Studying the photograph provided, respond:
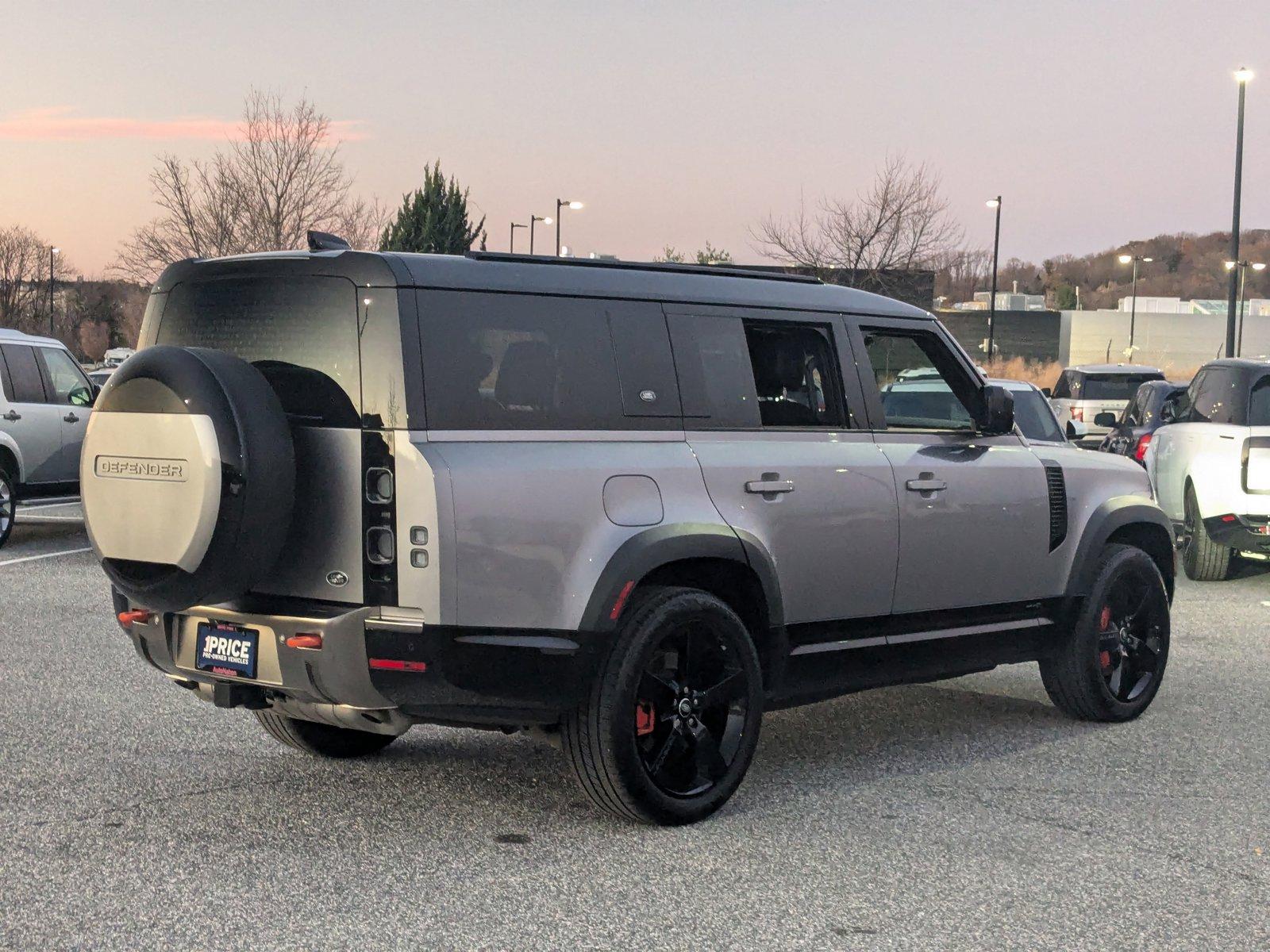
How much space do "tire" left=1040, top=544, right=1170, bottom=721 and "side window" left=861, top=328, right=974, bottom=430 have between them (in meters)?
1.23

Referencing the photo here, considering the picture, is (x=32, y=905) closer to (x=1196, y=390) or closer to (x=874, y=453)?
(x=874, y=453)

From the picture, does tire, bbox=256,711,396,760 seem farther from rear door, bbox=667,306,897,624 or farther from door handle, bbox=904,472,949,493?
door handle, bbox=904,472,949,493

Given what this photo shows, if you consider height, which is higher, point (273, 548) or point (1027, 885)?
point (273, 548)

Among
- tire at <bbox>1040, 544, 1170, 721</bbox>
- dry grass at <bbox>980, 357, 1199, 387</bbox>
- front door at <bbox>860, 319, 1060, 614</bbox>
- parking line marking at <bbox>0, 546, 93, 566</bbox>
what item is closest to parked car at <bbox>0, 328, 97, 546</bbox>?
parking line marking at <bbox>0, 546, 93, 566</bbox>

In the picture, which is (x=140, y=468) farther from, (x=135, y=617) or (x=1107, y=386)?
(x=1107, y=386)

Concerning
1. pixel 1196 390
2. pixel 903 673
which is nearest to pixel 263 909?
pixel 903 673

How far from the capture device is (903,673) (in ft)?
22.8

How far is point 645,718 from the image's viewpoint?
19.3ft

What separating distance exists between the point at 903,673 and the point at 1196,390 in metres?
8.44

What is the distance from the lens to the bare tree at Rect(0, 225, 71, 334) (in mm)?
108438

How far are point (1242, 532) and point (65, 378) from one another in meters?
11.8

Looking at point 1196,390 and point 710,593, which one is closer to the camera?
point 710,593

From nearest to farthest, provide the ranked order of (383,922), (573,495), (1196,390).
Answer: (383,922), (573,495), (1196,390)

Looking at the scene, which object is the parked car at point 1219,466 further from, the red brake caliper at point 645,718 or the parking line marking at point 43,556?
the parking line marking at point 43,556
